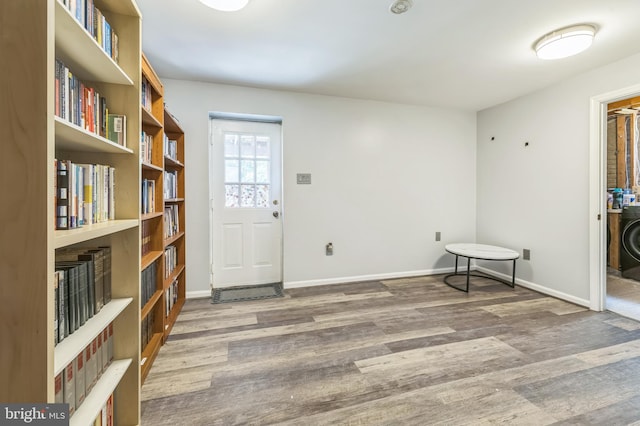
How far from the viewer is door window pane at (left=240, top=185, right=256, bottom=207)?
3059mm

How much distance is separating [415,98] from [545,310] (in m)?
2.55

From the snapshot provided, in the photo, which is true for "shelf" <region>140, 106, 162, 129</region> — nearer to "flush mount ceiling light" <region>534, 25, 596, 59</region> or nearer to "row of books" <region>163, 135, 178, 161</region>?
"row of books" <region>163, 135, 178, 161</region>

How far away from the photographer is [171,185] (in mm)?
2422

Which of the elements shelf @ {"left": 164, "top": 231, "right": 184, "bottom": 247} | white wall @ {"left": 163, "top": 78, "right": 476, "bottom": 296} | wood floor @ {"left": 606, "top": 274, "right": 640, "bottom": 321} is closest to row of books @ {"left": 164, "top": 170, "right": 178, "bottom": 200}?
white wall @ {"left": 163, "top": 78, "right": 476, "bottom": 296}

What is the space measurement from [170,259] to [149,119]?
121cm

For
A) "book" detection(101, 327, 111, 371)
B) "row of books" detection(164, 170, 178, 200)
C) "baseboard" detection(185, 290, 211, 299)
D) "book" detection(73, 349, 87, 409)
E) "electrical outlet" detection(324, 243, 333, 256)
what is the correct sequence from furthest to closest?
1. "electrical outlet" detection(324, 243, 333, 256)
2. "baseboard" detection(185, 290, 211, 299)
3. "row of books" detection(164, 170, 178, 200)
4. "book" detection(101, 327, 111, 371)
5. "book" detection(73, 349, 87, 409)

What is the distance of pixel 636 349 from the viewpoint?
1.85m

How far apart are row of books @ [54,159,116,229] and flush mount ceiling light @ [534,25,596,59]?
285 cm

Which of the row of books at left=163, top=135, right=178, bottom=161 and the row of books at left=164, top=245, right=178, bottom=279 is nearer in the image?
the row of books at left=164, top=245, right=178, bottom=279

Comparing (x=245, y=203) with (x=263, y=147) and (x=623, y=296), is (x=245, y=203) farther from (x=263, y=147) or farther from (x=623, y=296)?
(x=623, y=296)

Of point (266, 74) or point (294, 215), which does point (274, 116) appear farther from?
point (294, 215)
